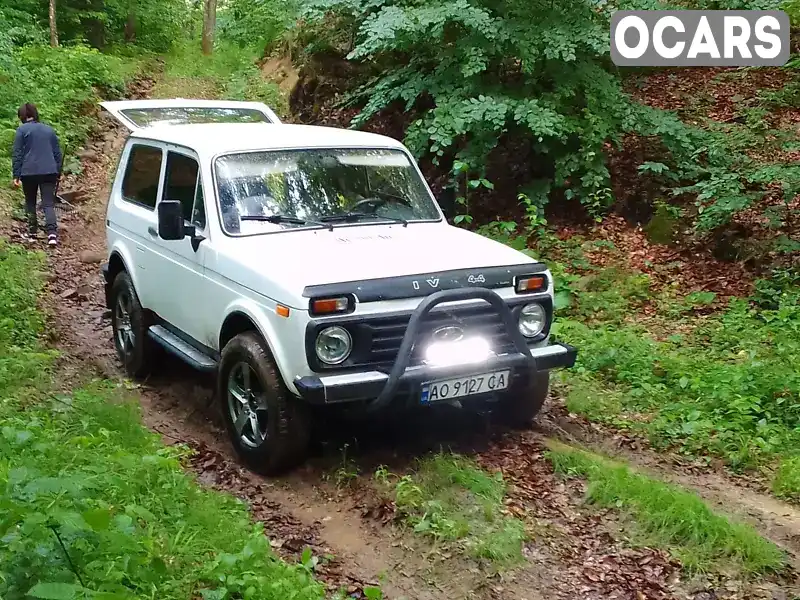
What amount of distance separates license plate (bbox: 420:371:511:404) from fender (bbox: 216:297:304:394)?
749 millimetres

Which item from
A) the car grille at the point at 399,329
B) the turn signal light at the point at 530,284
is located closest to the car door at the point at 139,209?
the car grille at the point at 399,329

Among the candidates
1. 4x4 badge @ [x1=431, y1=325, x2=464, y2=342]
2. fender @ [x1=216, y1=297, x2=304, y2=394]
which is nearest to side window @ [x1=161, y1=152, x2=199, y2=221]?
fender @ [x1=216, y1=297, x2=304, y2=394]

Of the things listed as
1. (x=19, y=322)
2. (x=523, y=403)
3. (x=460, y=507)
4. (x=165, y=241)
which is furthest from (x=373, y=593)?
(x=19, y=322)

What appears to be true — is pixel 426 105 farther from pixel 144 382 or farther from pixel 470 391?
pixel 470 391

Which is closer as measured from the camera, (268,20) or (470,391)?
(470,391)

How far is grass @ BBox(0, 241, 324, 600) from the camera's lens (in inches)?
112

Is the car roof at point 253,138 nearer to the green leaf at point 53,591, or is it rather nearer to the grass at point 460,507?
the grass at point 460,507

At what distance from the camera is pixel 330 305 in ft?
14.4

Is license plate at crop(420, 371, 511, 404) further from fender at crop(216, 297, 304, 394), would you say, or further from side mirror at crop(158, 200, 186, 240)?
side mirror at crop(158, 200, 186, 240)

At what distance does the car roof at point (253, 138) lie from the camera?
565 centimetres

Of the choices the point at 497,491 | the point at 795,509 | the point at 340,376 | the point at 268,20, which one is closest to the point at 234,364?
the point at 340,376

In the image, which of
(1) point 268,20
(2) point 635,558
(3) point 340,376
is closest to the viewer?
(2) point 635,558

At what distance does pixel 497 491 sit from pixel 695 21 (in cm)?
702

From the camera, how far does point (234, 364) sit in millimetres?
5012
